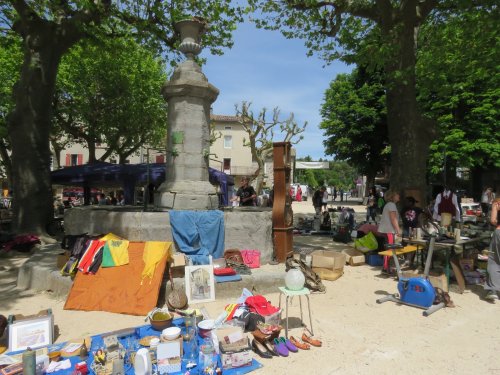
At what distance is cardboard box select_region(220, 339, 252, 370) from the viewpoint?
3.79 metres

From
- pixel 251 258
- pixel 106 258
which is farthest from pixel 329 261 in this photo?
pixel 106 258

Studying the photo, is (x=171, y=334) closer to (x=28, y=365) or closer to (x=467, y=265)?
(x=28, y=365)

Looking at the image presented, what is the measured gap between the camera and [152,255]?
20.0ft

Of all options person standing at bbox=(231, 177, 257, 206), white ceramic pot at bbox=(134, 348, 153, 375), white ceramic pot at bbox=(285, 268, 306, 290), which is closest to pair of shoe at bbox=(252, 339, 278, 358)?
white ceramic pot at bbox=(285, 268, 306, 290)

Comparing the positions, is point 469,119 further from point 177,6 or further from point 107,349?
point 107,349

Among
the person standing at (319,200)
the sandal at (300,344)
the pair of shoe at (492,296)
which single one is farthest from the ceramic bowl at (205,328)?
the person standing at (319,200)

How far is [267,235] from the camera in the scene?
762 cm

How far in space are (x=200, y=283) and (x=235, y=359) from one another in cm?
224

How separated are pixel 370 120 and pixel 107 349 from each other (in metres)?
24.1

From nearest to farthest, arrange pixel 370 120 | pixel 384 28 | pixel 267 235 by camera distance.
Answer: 1. pixel 267 235
2. pixel 384 28
3. pixel 370 120

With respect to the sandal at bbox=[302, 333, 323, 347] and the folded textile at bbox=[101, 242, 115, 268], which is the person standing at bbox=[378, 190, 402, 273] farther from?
the folded textile at bbox=[101, 242, 115, 268]

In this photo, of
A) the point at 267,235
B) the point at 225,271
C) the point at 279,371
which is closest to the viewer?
the point at 279,371

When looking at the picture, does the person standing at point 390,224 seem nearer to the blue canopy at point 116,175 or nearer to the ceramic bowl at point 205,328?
the ceramic bowl at point 205,328

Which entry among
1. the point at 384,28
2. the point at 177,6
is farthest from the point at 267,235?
the point at 177,6
